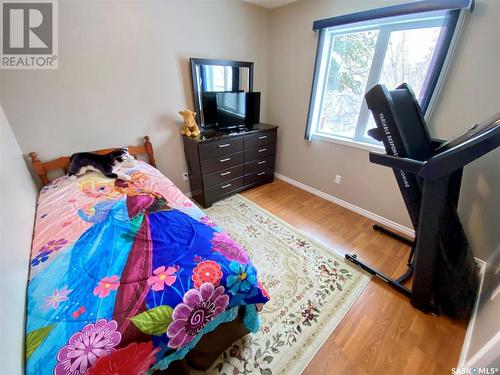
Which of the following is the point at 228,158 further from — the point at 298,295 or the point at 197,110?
the point at 298,295

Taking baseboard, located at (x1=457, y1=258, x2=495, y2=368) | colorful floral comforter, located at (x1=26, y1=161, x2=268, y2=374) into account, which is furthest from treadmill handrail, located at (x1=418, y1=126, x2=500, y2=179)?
colorful floral comforter, located at (x1=26, y1=161, x2=268, y2=374)

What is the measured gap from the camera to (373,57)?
2.05 metres

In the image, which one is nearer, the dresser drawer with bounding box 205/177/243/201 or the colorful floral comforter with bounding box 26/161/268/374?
the colorful floral comforter with bounding box 26/161/268/374

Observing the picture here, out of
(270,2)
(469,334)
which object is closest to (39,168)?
(270,2)

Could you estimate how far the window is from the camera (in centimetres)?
168

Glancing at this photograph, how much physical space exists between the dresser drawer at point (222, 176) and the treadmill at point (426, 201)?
165 cm

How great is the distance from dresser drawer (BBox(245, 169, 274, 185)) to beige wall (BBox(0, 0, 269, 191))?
92cm

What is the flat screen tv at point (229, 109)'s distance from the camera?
8.18 feet

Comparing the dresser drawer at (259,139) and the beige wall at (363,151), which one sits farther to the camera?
the dresser drawer at (259,139)

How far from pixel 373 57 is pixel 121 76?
251cm

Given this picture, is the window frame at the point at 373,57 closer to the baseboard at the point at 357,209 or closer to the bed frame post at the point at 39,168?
the baseboard at the point at 357,209

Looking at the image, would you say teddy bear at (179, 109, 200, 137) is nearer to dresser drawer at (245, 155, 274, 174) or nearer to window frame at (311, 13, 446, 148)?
dresser drawer at (245, 155, 274, 174)

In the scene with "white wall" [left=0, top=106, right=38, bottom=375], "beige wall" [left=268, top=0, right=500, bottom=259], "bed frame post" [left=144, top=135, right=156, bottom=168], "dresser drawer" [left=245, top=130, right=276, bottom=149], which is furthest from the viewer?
"dresser drawer" [left=245, top=130, right=276, bottom=149]

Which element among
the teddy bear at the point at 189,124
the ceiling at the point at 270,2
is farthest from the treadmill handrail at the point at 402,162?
the ceiling at the point at 270,2
